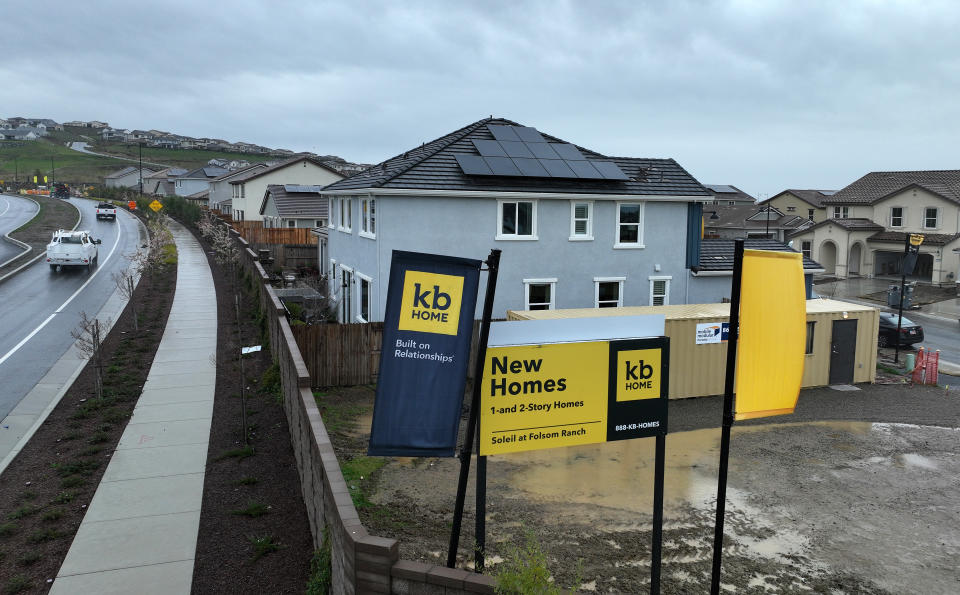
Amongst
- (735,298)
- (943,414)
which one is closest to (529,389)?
(735,298)

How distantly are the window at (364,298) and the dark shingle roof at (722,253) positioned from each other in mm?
12159

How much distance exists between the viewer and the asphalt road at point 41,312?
20.3 meters

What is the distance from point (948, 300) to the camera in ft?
144

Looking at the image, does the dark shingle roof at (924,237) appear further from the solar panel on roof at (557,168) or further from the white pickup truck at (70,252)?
the white pickup truck at (70,252)

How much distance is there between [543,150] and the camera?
2695cm

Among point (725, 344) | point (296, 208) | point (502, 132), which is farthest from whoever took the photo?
point (296, 208)

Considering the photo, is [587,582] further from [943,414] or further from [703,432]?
[943,414]

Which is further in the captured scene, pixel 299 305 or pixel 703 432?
pixel 299 305

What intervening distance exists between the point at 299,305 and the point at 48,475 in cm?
1439

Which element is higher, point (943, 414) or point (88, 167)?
point (88, 167)

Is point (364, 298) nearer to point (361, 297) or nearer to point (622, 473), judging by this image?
point (361, 297)

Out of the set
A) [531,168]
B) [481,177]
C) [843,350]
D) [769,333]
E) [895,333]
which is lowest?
[895,333]

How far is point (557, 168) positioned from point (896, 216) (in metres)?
42.6

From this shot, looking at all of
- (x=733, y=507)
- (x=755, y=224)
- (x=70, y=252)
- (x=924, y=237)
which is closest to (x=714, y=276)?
(x=733, y=507)
